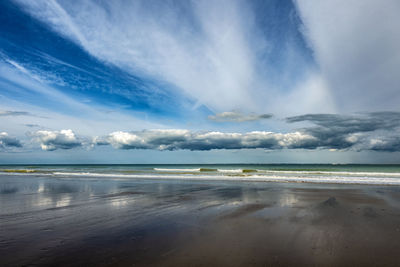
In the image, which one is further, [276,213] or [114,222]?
[276,213]

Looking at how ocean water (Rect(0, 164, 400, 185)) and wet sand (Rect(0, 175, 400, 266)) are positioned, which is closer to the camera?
wet sand (Rect(0, 175, 400, 266))

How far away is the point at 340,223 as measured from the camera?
888 centimetres

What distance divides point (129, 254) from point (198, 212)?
17.4 feet

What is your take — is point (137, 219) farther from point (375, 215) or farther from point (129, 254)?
point (375, 215)

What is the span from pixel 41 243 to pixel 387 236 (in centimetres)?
1010

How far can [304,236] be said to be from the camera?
23.9 ft

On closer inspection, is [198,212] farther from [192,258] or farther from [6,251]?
[6,251]

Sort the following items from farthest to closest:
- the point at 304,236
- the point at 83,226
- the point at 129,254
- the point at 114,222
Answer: the point at 114,222 < the point at 83,226 < the point at 304,236 < the point at 129,254

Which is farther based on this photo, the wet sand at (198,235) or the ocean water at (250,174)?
the ocean water at (250,174)

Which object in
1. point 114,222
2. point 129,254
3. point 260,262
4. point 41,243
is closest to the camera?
point 260,262

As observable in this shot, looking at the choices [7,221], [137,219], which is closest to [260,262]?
[137,219]

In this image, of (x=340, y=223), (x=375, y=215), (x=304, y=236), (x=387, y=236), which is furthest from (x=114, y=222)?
(x=375, y=215)

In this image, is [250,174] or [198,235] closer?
[198,235]

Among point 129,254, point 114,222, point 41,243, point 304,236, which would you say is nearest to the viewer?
point 129,254
